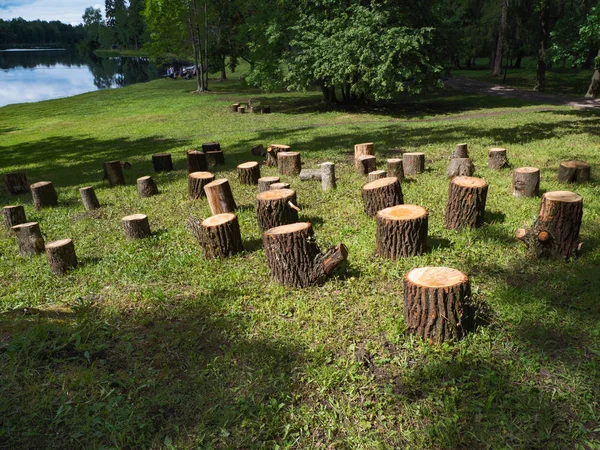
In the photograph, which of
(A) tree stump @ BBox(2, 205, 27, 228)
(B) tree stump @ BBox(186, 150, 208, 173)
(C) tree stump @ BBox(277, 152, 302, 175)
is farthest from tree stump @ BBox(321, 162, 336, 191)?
(A) tree stump @ BBox(2, 205, 27, 228)

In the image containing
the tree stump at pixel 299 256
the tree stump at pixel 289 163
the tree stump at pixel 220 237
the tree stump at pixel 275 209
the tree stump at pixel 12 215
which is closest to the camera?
the tree stump at pixel 299 256

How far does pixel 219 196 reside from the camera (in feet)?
24.5

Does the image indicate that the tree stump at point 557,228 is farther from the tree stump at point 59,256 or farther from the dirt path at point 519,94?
the dirt path at point 519,94

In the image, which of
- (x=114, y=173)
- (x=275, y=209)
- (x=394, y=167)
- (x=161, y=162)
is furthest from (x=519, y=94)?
(x=275, y=209)

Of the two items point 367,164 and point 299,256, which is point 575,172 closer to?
point 367,164

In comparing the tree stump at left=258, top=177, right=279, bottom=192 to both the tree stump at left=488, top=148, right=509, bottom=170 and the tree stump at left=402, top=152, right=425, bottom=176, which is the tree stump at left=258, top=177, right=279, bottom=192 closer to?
the tree stump at left=402, top=152, right=425, bottom=176

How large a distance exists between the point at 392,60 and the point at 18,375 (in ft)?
55.2

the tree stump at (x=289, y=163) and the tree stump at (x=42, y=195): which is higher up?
the tree stump at (x=289, y=163)

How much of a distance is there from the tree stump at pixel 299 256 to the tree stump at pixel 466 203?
2120mm

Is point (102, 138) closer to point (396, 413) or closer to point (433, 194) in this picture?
point (433, 194)

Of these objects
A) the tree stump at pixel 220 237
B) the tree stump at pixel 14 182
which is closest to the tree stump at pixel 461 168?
the tree stump at pixel 220 237

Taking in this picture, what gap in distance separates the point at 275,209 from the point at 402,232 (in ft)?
6.52

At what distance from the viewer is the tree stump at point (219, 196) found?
24.2 ft

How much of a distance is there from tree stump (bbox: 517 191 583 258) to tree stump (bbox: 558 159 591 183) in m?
3.22
